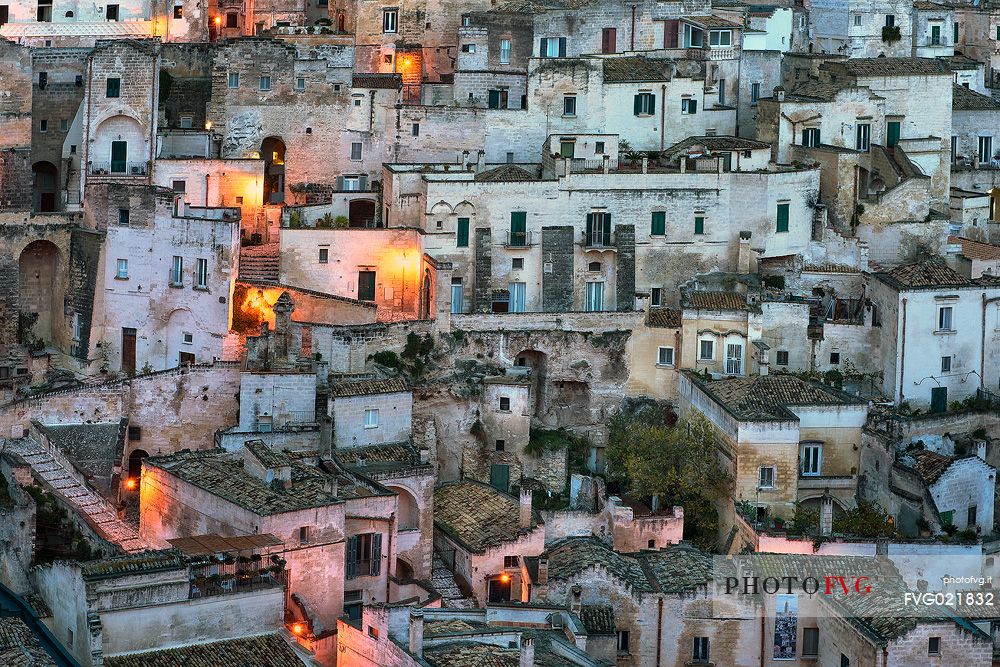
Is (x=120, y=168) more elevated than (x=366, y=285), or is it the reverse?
(x=120, y=168)

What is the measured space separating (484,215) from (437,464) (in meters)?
8.36

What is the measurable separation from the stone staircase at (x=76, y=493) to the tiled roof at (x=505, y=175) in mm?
16682

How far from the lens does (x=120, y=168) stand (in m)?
78.8

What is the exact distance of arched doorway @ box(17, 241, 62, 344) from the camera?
255ft

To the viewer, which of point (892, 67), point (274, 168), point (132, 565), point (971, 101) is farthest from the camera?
point (971, 101)

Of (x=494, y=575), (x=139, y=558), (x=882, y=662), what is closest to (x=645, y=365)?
(x=494, y=575)

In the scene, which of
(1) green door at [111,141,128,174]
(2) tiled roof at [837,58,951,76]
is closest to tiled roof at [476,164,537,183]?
(1) green door at [111,141,128,174]

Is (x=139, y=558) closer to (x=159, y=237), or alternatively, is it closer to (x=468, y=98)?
(x=159, y=237)

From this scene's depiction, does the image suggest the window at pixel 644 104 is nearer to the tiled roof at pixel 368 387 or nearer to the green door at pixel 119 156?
the tiled roof at pixel 368 387

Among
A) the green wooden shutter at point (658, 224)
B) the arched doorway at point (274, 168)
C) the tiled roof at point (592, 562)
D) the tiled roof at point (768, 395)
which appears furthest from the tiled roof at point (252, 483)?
the green wooden shutter at point (658, 224)

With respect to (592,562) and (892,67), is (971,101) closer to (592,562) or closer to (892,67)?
(892,67)

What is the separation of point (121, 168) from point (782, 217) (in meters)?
20.5

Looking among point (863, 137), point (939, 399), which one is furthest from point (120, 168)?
point (939, 399)

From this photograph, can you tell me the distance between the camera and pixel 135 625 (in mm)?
56688
